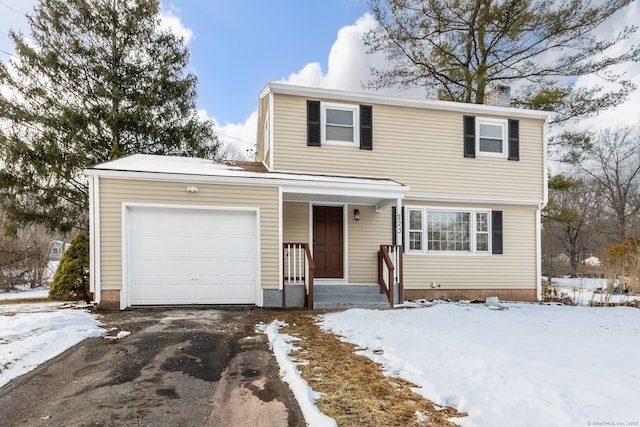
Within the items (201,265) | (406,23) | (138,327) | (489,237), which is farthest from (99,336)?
(406,23)

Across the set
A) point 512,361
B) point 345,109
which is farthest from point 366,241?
point 512,361

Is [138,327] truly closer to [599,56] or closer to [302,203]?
[302,203]

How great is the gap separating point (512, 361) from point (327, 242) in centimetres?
587

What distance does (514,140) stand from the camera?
33.9 ft

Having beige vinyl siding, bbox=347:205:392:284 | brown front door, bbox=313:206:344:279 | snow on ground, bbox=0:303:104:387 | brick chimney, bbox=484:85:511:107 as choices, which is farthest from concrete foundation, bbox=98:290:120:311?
brick chimney, bbox=484:85:511:107

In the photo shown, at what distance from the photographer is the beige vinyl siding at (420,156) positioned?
9141 millimetres

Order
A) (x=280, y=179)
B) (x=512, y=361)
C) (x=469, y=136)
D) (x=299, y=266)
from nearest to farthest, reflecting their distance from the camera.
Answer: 1. (x=512, y=361)
2. (x=280, y=179)
3. (x=299, y=266)
4. (x=469, y=136)

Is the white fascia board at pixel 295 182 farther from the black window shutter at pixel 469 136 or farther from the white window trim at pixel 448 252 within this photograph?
the black window shutter at pixel 469 136

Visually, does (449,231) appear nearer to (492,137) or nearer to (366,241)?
(366,241)

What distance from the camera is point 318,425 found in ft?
8.34

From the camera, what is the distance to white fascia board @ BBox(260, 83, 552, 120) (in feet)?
29.6

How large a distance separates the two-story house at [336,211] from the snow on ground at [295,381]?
8.50 feet

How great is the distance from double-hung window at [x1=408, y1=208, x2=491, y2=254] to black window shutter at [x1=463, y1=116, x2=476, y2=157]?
1.62 m

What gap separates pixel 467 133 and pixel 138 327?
30.1 feet
